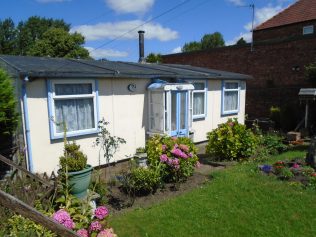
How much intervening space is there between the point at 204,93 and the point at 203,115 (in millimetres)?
923

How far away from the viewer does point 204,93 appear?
11.1 m

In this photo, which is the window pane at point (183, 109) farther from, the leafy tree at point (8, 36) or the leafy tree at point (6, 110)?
the leafy tree at point (8, 36)

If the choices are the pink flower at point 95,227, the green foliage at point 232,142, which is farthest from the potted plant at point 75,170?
the green foliage at point 232,142

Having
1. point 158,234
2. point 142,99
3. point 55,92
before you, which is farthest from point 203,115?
point 158,234

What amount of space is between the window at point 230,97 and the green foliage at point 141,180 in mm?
7462

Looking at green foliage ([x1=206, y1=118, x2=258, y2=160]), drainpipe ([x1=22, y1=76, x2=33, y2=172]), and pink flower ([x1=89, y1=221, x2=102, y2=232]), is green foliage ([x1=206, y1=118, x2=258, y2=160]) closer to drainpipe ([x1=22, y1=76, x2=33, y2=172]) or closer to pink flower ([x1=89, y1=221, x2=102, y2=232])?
drainpipe ([x1=22, y1=76, x2=33, y2=172])

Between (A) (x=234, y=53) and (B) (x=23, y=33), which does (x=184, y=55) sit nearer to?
(A) (x=234, y=53)

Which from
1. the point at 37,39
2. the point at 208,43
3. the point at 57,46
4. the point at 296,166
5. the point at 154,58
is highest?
the point at 208,43

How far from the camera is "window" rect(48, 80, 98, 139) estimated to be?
681 centimetres

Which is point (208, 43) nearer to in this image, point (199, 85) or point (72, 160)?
point (199, 85)

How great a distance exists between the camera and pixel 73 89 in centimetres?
718

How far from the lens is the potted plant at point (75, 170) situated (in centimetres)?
469

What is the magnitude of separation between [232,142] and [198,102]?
3570 mm

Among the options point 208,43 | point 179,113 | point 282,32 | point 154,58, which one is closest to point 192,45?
point 208,43
